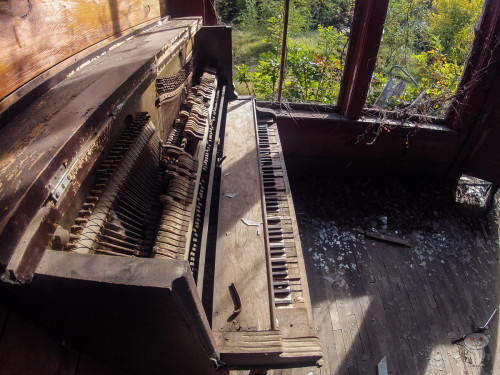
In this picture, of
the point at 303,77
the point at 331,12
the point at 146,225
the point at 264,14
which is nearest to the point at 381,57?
the point at 331,12

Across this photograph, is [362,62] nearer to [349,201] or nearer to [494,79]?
[494,79]

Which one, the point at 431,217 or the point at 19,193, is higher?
the point at 19,193

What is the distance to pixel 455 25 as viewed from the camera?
26.1ft

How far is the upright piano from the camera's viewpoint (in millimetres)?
927

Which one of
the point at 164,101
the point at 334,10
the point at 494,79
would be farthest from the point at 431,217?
the point at 334,10

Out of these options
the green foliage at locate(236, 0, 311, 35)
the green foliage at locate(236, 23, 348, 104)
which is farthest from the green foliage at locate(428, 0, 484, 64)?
the green foliage at locate(236, 23, 348, 104)

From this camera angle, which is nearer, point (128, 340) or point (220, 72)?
point (128, 340)

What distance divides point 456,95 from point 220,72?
3.20m

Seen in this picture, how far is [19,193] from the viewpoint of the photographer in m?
0.82

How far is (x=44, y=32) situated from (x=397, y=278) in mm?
4130

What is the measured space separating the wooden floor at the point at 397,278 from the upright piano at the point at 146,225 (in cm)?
169

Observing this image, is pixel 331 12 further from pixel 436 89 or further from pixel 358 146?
pixel 358 146

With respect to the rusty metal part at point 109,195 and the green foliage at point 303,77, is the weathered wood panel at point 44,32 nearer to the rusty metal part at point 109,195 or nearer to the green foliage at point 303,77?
the rusty metal part at point 109,195

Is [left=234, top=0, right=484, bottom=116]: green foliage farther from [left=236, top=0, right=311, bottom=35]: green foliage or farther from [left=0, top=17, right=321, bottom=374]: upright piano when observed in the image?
[left=0, top=17, right=321, bottom=374]: upright piano
